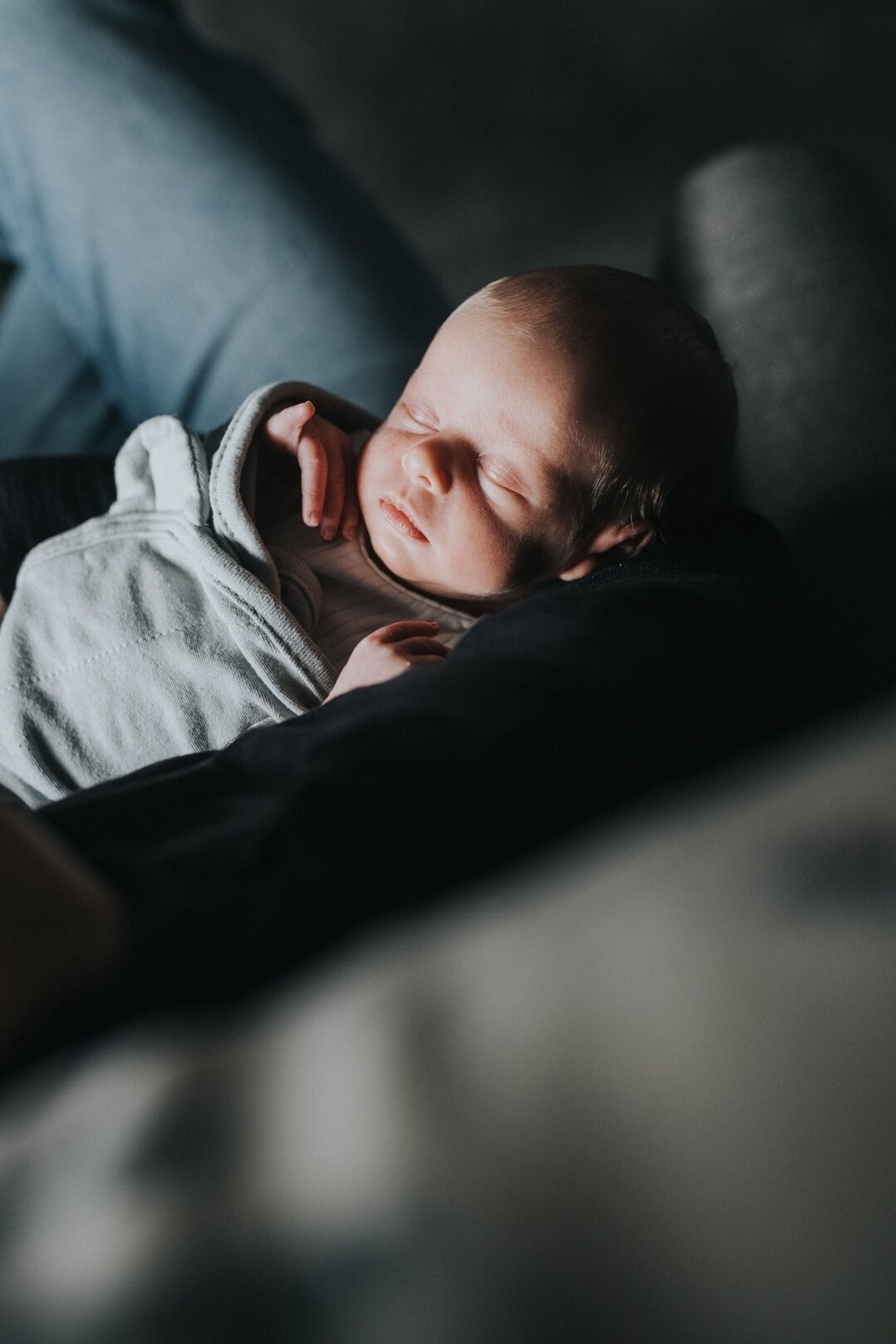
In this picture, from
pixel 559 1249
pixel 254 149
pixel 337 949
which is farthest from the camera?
pixel 254 149

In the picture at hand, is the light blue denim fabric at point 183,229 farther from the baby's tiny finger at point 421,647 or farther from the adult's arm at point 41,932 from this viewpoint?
the adult's arm at point 41,932

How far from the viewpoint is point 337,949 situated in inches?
13.0

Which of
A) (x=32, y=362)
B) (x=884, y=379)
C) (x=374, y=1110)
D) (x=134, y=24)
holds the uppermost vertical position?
(x=134, y=24)

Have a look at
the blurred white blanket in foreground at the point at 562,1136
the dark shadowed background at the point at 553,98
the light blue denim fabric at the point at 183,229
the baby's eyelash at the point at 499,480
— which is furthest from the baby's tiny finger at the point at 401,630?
the dark shadowed background at the point at 553,98

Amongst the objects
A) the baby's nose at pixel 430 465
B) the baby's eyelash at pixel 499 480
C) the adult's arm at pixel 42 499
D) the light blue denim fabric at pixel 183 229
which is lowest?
the baby's eyelash at pixel 499 480

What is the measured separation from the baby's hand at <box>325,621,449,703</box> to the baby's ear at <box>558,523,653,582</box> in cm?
17

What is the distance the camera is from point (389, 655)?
62 cm

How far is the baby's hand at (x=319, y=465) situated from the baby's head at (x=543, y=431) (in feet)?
0.07

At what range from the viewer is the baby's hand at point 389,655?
0.61 m

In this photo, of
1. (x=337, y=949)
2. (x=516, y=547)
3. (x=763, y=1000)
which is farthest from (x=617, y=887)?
(x=516, y=547)

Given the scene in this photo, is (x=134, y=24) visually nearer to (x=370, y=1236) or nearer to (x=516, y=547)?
(x=516, y=547)

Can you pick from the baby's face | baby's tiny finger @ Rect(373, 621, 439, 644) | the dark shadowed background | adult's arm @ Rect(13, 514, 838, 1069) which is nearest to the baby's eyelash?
the baby's face

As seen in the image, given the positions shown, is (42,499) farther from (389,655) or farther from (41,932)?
(41,932)

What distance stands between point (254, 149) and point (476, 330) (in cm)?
40
